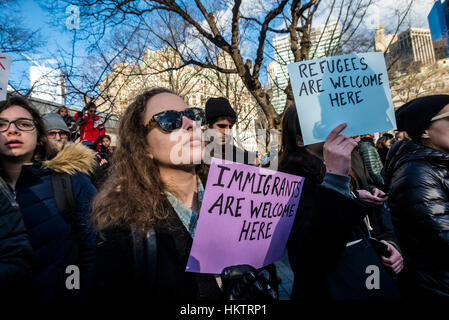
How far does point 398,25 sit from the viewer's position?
8031 mm

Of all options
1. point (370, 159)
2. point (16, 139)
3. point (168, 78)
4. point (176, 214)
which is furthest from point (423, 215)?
point (168, 78)

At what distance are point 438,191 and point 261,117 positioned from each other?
13021mm

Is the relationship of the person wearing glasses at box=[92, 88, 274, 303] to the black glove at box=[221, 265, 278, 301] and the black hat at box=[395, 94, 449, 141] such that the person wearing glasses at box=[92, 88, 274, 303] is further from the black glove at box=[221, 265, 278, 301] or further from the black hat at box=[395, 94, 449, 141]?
the black hat at box=[395, 94, 449, 141]

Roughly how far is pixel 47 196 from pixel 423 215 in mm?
2671

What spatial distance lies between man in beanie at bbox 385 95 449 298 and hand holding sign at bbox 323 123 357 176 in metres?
0.71

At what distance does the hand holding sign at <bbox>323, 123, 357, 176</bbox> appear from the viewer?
4.83 feet

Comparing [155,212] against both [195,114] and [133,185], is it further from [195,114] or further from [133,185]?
[195,114]

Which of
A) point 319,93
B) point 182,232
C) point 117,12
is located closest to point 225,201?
point 182,232

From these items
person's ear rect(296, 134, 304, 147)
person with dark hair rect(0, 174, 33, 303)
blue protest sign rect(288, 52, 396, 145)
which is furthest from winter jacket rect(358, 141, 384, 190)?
person with dark hair rect(0, 174, 33, 303)

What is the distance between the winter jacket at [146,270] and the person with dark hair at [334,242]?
0.58m

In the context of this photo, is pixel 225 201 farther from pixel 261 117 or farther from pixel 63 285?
pixel 261 117

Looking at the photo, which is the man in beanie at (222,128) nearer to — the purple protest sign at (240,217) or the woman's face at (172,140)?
the woman's face at (172,140)

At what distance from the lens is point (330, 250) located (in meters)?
1.46

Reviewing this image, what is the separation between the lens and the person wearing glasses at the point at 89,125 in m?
4.59
